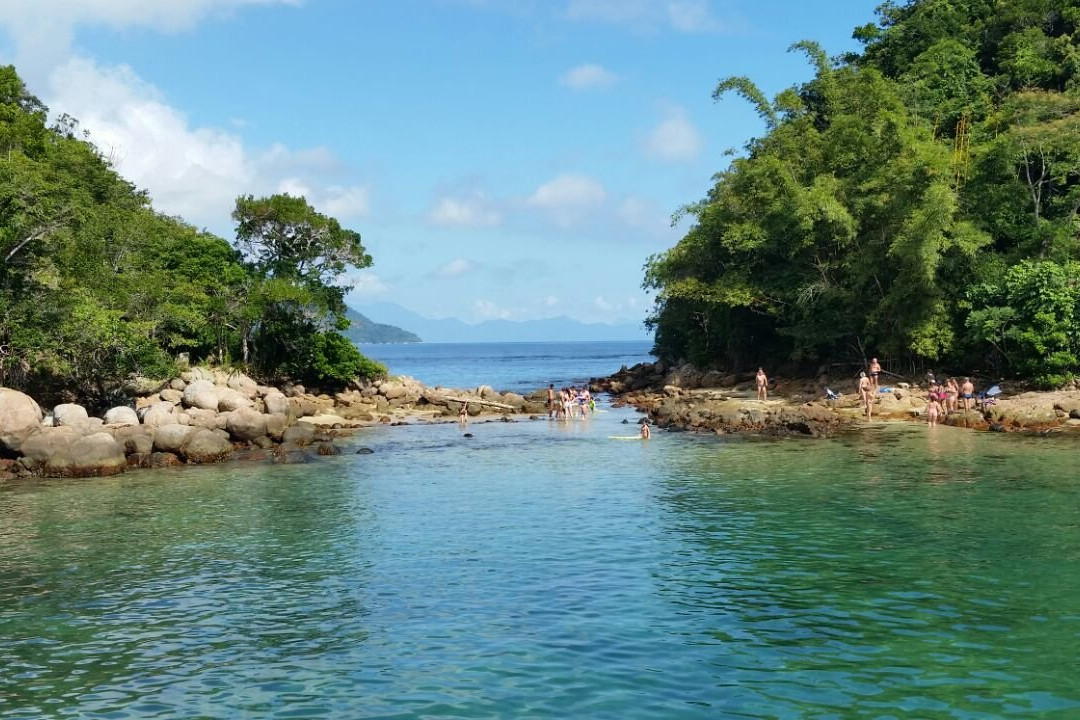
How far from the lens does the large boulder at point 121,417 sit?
33.7m

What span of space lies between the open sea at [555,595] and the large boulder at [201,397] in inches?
435

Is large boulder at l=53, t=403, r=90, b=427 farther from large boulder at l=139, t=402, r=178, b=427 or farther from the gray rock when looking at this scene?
the gray rock

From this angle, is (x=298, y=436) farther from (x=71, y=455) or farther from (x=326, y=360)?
(x=326, y=360)

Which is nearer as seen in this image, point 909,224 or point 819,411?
point 819,411

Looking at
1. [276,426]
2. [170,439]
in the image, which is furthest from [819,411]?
[170,439]

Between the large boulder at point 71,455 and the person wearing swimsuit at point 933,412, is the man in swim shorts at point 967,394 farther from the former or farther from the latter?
the large boulder at point 71,455

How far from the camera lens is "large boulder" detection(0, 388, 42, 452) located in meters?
29.5

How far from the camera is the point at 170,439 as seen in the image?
31781 millimetres

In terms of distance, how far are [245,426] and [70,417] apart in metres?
6.30

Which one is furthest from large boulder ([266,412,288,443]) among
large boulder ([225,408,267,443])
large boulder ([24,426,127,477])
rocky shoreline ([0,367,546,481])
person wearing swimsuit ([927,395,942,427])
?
person wearing swimsuit ([927,395,942,427])

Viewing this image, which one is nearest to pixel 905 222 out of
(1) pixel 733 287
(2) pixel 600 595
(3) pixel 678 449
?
(1) pixel 733 287

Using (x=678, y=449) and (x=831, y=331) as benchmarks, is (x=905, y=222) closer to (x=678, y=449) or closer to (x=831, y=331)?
(x=831, y=331)

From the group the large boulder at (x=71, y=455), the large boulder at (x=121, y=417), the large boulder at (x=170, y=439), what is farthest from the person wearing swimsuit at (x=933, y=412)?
the large boulder at (x=121, y=417)

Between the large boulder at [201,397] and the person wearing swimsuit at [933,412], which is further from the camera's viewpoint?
the large boulder at [201,397]
